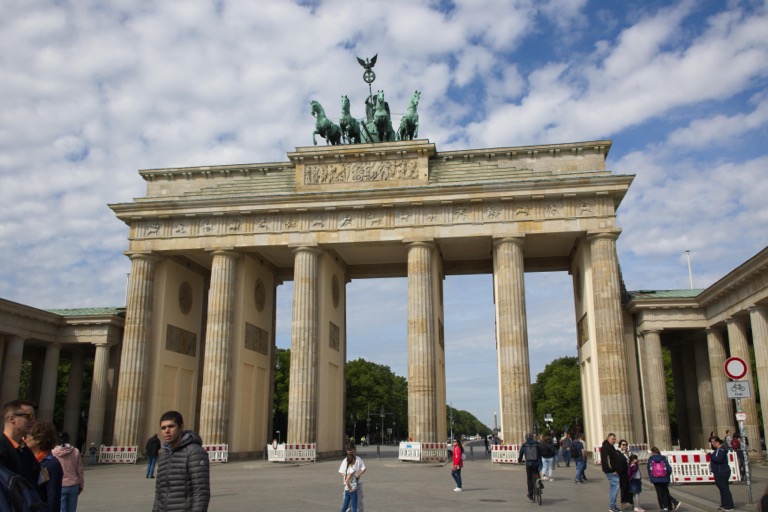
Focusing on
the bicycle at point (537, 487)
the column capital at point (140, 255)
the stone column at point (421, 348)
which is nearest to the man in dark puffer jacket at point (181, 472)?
the bicycle at point (537, 487)

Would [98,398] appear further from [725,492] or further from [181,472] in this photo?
[181,472]

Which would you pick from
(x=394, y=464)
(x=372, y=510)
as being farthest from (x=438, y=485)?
(x=394, y=464)

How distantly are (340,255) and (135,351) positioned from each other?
1307cm

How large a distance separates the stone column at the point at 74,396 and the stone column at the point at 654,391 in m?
33.6

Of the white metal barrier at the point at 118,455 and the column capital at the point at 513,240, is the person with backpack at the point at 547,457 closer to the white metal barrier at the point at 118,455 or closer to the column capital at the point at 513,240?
the column capital at the point at 513,240

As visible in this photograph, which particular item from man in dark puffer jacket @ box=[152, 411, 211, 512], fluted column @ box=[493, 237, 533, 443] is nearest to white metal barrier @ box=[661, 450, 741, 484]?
fluted column @ box=[493, 237, 533, 443]

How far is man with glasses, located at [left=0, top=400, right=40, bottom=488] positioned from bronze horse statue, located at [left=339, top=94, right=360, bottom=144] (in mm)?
35028

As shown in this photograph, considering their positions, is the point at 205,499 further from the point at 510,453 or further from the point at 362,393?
the point at 362,393

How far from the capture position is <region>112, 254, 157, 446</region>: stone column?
35.8 meters

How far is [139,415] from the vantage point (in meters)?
36.1

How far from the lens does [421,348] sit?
3484 cm

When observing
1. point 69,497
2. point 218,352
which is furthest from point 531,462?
point 218,352

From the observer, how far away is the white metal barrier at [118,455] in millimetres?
34938

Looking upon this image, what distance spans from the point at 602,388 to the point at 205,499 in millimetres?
30165
